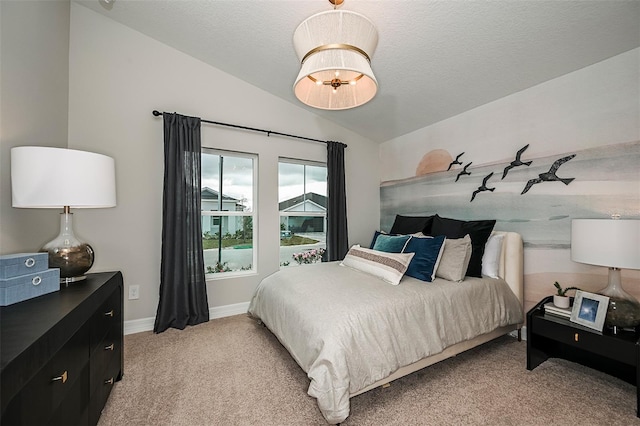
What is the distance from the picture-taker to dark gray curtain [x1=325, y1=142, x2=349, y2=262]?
3.66m

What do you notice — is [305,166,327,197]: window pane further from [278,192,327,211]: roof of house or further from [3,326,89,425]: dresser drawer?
[3,326,89,425]: dresser drawer

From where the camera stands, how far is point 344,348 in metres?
1.50

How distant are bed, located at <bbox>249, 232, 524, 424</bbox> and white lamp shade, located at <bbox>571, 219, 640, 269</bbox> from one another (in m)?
0.67

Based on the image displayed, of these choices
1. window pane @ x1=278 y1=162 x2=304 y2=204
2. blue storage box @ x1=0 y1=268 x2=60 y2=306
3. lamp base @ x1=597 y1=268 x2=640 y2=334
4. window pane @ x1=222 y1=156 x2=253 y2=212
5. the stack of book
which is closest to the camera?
blue storage box @ x1=0 y1=268 x2=60 y2=306

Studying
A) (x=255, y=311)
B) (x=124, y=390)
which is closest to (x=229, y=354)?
(x=255, y=311)

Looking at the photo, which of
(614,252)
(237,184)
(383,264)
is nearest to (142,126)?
(237,184)

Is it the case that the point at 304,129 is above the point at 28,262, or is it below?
above

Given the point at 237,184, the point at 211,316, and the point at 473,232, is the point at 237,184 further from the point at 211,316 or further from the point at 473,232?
the point at 473,232

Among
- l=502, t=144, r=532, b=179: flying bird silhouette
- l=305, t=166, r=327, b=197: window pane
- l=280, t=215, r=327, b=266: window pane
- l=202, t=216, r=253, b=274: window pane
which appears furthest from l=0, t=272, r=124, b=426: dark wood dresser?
l=502, t=144, r=532, b=179: flying bird silhouette

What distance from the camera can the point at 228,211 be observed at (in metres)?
3.26

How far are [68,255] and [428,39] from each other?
2907 millimetres

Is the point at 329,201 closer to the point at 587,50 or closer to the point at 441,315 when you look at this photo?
the point at 441,315

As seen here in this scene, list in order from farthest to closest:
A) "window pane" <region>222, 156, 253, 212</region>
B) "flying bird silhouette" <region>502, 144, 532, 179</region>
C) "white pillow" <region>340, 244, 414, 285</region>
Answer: "window pane" <region>222, 156, 253, 212</region> < "flying bird silhouette" <region>502, 144, 532, 179</region> < "white pillow" <region>340, 244, 414, 285</region>

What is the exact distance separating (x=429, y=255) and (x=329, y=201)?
167 centimetres
